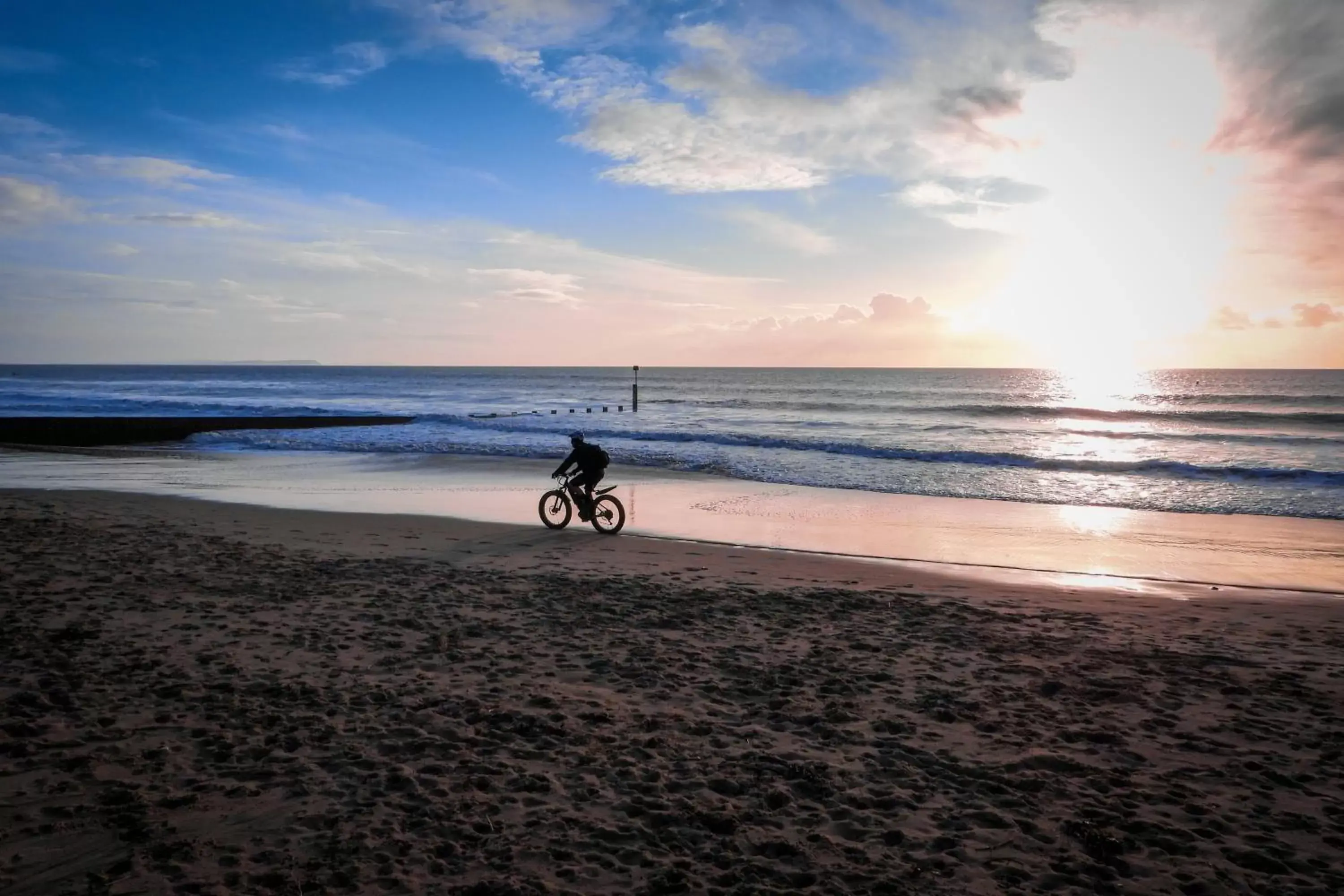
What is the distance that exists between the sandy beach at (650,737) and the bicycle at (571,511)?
164 inches

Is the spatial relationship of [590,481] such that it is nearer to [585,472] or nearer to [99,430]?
[585,472]

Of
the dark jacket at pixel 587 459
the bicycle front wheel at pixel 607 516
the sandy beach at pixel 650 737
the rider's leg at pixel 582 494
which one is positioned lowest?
the sandy beach at pixel 650 737

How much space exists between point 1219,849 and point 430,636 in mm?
6414

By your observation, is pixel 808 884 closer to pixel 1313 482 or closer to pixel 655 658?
pixel 655 658

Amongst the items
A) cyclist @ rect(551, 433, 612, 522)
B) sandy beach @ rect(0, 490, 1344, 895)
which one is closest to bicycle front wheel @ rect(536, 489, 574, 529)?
cyclist @ rect(551, 433, 612, 522)

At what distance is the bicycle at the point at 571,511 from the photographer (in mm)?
14508

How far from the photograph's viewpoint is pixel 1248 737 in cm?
585

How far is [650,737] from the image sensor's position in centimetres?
568

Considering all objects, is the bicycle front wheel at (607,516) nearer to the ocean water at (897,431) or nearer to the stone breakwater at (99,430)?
the ocean water at (897,431)

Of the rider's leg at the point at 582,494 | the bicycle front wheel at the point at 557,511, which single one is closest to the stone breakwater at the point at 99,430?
the bicycle front wheel at the point at 557,511

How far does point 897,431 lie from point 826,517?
28.3 meters

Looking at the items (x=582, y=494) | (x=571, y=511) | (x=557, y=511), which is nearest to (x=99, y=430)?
(x=557, y=511)

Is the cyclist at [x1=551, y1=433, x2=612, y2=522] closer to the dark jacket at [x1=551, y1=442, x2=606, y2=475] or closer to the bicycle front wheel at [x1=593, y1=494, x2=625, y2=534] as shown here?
the dark jacket at [x1=551, y1=442, x2=606, y2=475]

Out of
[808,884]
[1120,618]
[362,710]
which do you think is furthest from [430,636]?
[1120,618]
